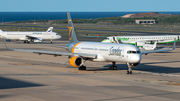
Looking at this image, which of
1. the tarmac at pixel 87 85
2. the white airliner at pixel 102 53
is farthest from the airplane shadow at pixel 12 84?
the white airliner at pixel 102 53

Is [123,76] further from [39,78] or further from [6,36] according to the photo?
[6,36]

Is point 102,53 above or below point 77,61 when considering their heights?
above

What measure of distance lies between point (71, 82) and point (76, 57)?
30.6 feet

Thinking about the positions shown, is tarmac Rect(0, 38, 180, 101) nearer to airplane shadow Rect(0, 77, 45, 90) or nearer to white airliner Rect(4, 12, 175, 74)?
airplane shadow Rect(0, 77, 45, 90)

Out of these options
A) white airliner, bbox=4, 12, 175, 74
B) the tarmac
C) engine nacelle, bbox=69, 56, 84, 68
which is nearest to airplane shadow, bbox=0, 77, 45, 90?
the tarmac

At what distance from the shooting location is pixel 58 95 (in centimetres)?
2788

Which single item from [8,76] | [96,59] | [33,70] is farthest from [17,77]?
[96,59]

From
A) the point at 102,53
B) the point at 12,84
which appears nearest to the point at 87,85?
the point at 12,84

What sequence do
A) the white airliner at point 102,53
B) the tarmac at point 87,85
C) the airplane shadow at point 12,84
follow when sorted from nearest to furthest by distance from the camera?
the tarmac at point 87,85
the airplane shadow at point 12,84
the white airliner at point 102,53

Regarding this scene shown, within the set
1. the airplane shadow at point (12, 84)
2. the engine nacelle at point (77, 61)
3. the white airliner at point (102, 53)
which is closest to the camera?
the airplane shadow at point (12, 84)

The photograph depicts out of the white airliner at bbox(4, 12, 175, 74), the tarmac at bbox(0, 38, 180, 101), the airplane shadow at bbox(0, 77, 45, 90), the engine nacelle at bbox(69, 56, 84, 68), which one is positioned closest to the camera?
the tarmac at bbox(0, 38, 180, 101)

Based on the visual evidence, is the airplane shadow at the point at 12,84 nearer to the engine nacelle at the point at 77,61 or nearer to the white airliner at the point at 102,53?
the white airliner at the point at 102,53

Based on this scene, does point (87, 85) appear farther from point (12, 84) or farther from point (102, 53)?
point (102, 53)

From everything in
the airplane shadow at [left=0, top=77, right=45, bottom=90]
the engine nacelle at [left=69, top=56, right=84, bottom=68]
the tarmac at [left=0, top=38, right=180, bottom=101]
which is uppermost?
the engine nacelle at [left=69, top=56, right=84, bottom=68]
